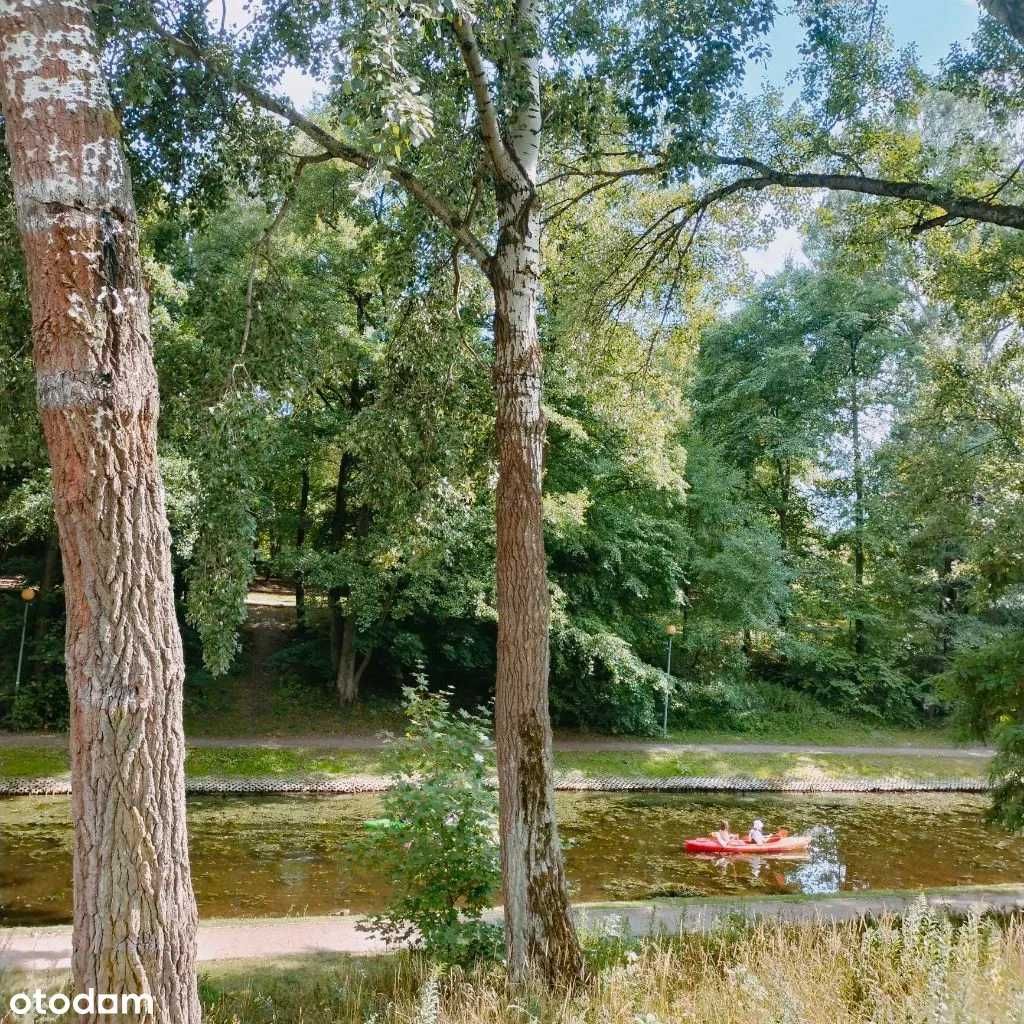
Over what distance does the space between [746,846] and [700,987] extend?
857cm

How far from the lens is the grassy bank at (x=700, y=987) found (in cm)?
312

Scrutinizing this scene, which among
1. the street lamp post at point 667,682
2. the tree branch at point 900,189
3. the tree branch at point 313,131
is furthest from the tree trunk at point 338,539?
the tree branch at point 313,131

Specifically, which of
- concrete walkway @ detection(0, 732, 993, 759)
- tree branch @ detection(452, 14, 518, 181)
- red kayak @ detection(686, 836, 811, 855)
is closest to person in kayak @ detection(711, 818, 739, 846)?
red kayak @ detection(686, 836, 811, 855)

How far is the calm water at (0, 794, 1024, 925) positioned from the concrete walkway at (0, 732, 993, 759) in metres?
Result: 2.21

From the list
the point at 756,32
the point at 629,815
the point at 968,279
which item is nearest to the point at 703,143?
the point at 756,32

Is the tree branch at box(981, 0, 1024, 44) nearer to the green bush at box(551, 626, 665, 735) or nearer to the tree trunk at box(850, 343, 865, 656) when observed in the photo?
the green bush at box(551, 626, 665, 735)

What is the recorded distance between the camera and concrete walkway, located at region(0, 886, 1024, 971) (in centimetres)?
635

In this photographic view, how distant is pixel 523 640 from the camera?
520 centimetres

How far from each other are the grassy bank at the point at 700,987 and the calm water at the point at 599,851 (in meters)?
1.26

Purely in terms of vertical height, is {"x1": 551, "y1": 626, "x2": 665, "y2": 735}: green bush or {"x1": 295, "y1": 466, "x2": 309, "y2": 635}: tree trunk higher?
{"x1": 295, "y1": 466, "x2": 309, "y2": 635}: tree trunk

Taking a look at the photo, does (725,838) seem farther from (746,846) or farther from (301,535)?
(301,535)

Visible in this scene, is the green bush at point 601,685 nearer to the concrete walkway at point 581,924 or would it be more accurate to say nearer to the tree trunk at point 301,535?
the tree trunk at point 301,535

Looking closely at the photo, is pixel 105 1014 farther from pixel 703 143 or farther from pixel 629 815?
pixel 629 815

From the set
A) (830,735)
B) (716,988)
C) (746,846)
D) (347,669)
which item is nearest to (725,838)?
(746,846)
